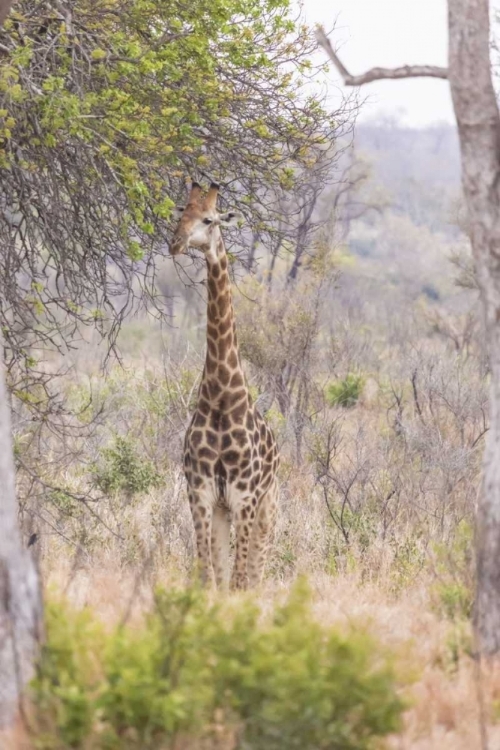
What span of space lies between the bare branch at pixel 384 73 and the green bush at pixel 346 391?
41.5 feet

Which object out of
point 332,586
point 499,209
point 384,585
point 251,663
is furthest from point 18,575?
point 384,585

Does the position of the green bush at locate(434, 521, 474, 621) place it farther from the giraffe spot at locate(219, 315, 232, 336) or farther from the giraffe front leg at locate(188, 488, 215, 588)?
the giraffe spot at locate(219, 315, 232, 336)

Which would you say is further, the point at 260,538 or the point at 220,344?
the point at 260,538

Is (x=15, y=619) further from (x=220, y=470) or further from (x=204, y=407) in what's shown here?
(x=204, y=407)

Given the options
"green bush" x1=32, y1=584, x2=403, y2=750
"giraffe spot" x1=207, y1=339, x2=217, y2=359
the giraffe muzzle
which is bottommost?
"green bush" x1=32, y1=584, x2=403, y2=750

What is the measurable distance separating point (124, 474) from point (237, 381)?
4079mm

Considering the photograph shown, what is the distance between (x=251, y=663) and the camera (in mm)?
4062

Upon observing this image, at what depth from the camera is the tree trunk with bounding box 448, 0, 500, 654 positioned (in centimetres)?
539

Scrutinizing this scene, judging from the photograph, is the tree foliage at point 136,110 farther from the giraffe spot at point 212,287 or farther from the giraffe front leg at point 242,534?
the giraffe front leg at point 242,534

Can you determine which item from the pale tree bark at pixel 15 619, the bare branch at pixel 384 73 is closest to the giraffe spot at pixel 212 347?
the bare branch at pixel 384 73

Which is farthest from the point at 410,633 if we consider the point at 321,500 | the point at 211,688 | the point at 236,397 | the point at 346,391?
the point at 346,391

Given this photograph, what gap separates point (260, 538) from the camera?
8.07 m

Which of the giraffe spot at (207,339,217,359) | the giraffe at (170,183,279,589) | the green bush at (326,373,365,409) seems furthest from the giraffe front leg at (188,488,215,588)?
the green bush at (326,373,365,409)

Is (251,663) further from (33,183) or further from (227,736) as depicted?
(33,183)
